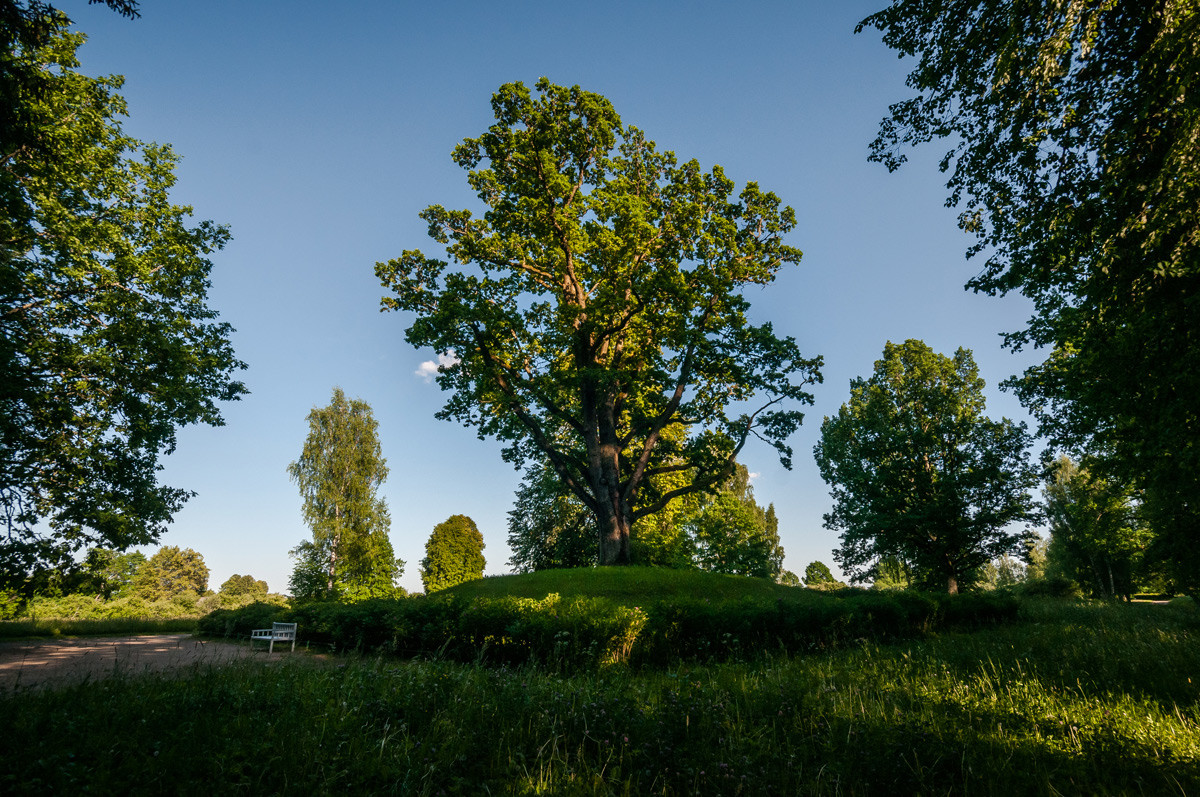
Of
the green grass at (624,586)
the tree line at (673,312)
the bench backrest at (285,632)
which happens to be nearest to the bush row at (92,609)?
the tree line at (673,312)

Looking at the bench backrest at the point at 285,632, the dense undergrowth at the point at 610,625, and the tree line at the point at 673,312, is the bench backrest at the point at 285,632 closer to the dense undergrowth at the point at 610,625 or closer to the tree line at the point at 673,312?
the dense undergrowth at the point at 610,625

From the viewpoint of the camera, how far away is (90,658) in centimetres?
999

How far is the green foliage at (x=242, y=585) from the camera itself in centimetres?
8562

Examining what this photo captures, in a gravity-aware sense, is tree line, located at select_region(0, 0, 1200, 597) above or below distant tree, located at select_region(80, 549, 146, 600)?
above

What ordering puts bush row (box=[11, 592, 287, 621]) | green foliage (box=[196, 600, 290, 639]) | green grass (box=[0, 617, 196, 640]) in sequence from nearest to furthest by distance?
green grass (box=[0, 617, 196, 640]) < green foliage (box=[196, 600, 290, 639]) < bush row (box=[11, 592, 287, 621])

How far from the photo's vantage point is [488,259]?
62.8 feet

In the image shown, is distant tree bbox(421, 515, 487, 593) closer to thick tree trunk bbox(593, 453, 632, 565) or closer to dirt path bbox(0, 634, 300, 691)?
thick tree trunk bbox(593, 453, 632, 565)

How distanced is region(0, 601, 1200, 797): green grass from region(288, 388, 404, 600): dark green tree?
26.3 meters

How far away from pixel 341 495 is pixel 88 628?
16.1 meters

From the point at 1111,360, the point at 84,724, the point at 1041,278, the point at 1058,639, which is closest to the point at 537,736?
the point at 84,724

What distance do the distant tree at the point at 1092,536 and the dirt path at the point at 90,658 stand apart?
34.3 meters

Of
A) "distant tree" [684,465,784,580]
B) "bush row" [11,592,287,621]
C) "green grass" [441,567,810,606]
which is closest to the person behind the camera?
"green grass" [441,567,810,606]

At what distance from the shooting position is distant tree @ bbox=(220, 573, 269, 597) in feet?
281

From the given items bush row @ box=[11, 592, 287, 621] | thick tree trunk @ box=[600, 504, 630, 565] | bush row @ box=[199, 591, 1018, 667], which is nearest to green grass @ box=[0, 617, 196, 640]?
bush row @ box=[11, 592, 287, 621]
